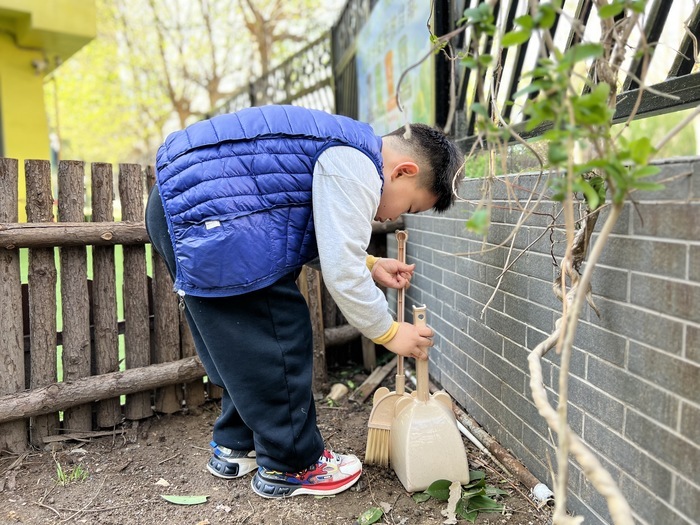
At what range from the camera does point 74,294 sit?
2611 mm

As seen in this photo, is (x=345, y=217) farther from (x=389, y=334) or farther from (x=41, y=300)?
(x=41, y=300)

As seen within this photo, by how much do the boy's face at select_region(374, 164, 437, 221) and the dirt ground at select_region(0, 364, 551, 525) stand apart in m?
1.03

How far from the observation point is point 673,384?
4.44 ft

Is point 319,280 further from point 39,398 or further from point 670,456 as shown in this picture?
point 670,456

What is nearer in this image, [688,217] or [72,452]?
[688,217]

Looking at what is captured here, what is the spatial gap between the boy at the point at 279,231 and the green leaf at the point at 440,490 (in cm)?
35

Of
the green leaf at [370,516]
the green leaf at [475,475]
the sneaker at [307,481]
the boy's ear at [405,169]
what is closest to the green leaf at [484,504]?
the green leaf at [475,475]

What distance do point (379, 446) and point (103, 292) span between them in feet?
4.66

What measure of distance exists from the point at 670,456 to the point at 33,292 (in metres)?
2.41

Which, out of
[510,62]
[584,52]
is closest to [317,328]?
[510,62]

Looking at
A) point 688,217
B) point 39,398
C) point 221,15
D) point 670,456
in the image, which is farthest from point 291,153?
point 221,15

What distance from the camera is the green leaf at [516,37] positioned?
1.01 meters

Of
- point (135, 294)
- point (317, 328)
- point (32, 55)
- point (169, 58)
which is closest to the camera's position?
point (135, 294)

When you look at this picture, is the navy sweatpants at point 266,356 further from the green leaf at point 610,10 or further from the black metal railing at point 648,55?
the green leaf at point 610,10
